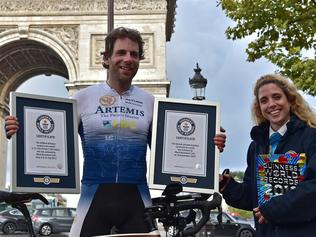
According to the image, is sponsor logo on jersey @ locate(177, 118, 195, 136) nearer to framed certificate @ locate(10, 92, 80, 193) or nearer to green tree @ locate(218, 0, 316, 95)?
framed certificate @ locate(10, 92, 80, 193)

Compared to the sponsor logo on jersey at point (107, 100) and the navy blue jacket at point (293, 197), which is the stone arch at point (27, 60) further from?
the navy blue jacket at point (293, 197)

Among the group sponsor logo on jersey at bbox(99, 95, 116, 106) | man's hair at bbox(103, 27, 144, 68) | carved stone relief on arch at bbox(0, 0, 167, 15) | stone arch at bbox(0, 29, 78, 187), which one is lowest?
sponsor logo on jersey at bbox(99, 95, 116, 106)

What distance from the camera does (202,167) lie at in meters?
3.14

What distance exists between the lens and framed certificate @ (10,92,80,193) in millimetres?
3021

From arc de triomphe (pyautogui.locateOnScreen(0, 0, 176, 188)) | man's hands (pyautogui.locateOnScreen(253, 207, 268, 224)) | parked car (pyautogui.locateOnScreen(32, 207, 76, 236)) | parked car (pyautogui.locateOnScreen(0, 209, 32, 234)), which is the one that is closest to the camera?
man's hands (pyautogui.locateOnScreen(253, 207, 268, 224))

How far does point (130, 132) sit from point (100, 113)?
0.69 feet

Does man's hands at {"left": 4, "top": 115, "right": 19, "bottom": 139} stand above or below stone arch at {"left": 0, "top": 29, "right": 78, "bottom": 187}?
below

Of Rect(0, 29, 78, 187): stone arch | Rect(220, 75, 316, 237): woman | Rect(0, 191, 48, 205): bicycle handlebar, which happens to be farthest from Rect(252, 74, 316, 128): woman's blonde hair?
Rect(0, 29, 78, 187): stone arch

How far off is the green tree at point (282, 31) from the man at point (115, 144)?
7679 mm

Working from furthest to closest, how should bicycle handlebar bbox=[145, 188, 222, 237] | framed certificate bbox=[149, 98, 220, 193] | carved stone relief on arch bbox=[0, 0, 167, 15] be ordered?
carved stone relief on arch bbox=[0, 0, 167, 15] → framed certificate bbox=[149, 98, 220, 193] → bicycle handlebar bbox=[145, 188, 222, 237]

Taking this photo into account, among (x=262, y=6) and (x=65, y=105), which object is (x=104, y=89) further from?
(x=262, y=6)

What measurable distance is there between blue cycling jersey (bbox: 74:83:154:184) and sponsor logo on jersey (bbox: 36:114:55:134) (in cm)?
19

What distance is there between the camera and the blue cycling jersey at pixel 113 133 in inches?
121

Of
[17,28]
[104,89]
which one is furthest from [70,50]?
[104,89]
